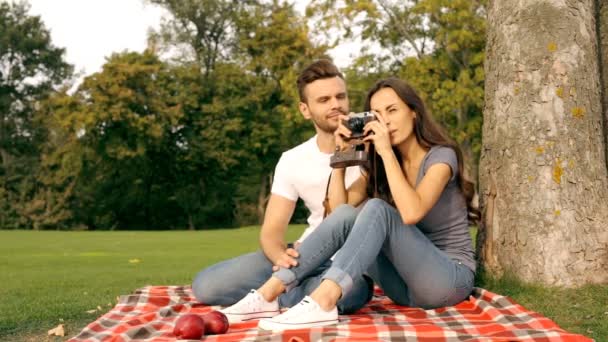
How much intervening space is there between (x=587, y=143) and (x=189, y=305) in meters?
2.84

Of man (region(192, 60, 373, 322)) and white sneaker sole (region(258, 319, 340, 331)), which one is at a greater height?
man (region(192, 60, 373, 322))

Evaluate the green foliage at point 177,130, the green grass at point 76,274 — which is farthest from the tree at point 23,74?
the green grass at point 76,274

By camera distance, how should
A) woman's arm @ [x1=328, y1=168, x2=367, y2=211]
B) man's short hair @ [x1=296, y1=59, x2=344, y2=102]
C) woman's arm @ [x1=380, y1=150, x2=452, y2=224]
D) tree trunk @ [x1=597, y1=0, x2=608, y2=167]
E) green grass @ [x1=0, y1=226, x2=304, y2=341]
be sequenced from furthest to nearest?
tree trunk @ [x1=597, y1=0, x2=608, y2=167] → green grass @ [x1=0, y1=226, x2=304, y2=341] → man's short hair @ [x1=296, y1=59, x2=344, y2=102] → woman's arm @ [x1=328, y1=168, x2=367, y2=211] → woman's arm @ [x1=380, y1=150, x2=452, y2=224]

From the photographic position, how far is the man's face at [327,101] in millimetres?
4914

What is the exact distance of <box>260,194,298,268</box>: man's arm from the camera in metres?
4.84

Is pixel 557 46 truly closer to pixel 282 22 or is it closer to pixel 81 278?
pixel 81 278

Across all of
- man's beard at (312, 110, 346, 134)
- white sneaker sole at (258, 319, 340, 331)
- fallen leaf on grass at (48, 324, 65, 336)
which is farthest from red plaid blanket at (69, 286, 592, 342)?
man's beard at (312, 110, 346, 134)

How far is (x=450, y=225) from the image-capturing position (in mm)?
4480

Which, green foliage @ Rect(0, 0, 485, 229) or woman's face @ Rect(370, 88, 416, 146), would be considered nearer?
woman's face @ Rect(370, 88, 416, 146)

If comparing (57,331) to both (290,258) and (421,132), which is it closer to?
(290,258)

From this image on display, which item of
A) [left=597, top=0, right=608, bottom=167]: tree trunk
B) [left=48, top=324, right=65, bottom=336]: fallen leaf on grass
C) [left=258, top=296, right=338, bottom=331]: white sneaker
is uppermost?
[left=597, top=0, right=608, bottom=167]: tree trunk

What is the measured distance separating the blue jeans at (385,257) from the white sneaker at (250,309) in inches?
6.7

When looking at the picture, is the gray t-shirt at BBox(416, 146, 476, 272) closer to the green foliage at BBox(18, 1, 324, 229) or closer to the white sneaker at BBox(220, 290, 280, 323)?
the white sneaker at BBox(220, 290, 280, 323)

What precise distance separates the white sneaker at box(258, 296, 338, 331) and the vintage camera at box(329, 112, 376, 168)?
0.93 m
